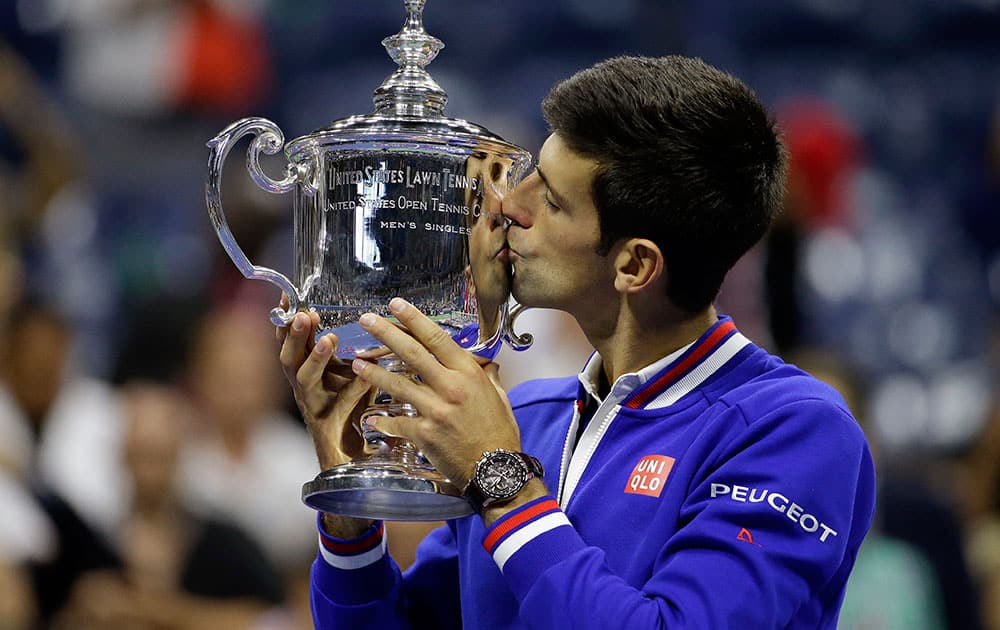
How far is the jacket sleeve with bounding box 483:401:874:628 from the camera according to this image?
5.26ft

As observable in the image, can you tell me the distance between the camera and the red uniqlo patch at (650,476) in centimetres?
178

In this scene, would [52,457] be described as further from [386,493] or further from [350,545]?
[386,493]

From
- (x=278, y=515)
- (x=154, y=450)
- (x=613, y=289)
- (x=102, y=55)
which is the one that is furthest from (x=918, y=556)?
(x=102, y=55)

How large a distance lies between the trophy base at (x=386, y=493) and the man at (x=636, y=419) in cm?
6

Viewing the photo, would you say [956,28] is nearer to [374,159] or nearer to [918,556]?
[918,556]

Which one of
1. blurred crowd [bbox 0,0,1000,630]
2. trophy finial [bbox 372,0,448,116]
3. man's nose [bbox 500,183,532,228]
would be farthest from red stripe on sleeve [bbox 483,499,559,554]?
blurred crowd [bbox 0,0,1000,630]

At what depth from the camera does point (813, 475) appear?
1703mm

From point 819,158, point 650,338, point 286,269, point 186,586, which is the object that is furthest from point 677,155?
point 819,158

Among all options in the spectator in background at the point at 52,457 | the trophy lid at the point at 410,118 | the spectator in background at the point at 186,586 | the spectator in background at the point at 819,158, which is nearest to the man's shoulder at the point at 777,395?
the trophy lid at the point at 410,118

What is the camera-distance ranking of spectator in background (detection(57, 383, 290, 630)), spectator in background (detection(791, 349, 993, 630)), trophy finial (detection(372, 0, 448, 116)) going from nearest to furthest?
trophy finial (detection(372, 0, 448, 116)) → spectator in background (detection(57, 383, 290, 630)) → spectator in background (detection(791, 349, 993, 630))

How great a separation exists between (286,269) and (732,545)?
139 inches

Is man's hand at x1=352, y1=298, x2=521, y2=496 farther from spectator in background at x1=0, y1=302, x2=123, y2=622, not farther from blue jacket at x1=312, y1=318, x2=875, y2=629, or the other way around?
spectator in background at x1=0, y1=302, x2=123, y2=622

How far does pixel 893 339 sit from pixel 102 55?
134 inches

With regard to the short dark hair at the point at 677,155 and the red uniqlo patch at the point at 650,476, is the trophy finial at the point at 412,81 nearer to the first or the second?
the short dark hair at the point at 677,155
